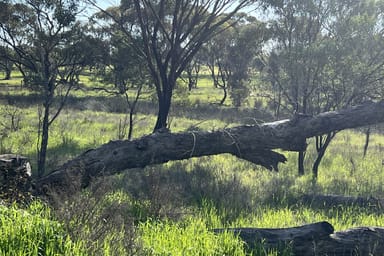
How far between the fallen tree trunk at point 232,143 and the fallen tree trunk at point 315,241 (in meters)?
3.15

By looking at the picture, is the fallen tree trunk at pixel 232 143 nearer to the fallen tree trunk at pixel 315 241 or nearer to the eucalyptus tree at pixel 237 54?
the fallen tree trunk at pixel 315 241

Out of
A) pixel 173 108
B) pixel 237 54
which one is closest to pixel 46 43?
pixel 173 108

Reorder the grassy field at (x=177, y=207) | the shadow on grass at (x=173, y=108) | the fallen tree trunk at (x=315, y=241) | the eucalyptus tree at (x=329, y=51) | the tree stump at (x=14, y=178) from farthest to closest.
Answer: the shadow on grass at (x=173, y=108)
the eucalyptus tree at (x=329, y=51)
the tree stump at (x=14, y=178)
the fallen tree trunk at (x=315, y=241)
the grassy field at (x=177, y=207)

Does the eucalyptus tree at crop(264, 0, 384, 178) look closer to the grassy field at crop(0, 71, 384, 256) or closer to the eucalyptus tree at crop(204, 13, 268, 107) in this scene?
the grassy field at crop(0, 71, 384, 256)

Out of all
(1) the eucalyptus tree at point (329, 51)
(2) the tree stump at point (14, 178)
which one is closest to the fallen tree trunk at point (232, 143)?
(2) the tree stump at point (14, 178)

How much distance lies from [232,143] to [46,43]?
5.84 meters

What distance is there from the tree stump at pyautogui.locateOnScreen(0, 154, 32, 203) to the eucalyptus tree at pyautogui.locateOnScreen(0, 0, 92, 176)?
3.42 m

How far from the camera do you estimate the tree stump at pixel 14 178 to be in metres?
5.67

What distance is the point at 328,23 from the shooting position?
38.3ft

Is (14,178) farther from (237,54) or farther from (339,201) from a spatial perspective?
(237,54)

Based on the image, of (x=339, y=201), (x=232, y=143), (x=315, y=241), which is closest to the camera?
(x=315, y=241)

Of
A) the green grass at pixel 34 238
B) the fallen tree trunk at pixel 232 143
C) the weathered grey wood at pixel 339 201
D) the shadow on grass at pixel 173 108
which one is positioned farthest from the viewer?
the shadow on grass at pixel 173 108

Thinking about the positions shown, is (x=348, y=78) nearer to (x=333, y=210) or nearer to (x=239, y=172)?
(x=239, y=172)

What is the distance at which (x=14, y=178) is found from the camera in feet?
19.3
